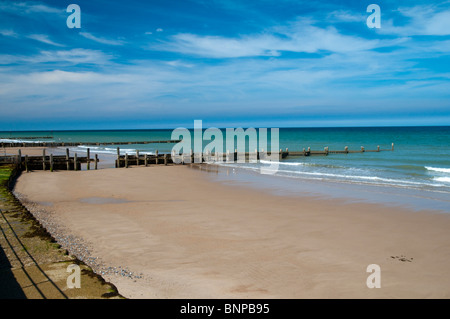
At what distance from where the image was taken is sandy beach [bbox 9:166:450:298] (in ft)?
23.2

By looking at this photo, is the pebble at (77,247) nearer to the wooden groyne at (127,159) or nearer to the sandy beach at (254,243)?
the sandy beach at (254,243)

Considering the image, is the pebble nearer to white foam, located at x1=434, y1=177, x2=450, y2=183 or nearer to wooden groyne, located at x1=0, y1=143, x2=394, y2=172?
wooden groyne, located at x1=0, y1=143, x2=394, y2=172

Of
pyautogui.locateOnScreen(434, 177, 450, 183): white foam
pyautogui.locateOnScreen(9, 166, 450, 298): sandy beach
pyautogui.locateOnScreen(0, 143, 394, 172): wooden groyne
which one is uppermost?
pyautogui.locateOnScreen(0, 143, 394, 172): wooden groyne

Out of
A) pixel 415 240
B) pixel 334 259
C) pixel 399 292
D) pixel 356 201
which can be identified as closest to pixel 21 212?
pixel 334 259

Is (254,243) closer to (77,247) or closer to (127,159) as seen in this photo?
(77,247)

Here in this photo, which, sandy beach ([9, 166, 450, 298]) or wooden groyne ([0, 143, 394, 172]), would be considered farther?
wooden groyne ([0, 143, 394, 172])

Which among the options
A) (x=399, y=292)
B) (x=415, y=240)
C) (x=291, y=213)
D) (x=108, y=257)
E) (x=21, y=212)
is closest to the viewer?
(x=399, y=292)

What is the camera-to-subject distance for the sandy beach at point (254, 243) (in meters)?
7.07

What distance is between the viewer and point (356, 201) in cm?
1609

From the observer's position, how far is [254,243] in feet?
32.2

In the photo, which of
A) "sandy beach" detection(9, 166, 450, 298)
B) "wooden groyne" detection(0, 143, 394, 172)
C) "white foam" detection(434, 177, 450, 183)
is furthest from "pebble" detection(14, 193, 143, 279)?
"white foam" detection(434, 177, 450, 183)
